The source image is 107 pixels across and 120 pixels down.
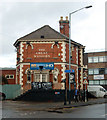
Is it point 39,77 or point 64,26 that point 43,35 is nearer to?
point 39,77

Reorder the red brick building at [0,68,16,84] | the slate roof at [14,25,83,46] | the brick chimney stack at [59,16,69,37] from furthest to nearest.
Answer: the red brick building at [0,68,16,84] → the brick chimney stack at [59,16,69,37] → the slate roof at [14,25,83,46]

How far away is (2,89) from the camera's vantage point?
35.5 metres

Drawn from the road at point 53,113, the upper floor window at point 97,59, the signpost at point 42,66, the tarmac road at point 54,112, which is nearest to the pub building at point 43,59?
the signpost at point 42,66

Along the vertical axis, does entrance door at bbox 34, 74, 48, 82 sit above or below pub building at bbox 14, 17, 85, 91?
below

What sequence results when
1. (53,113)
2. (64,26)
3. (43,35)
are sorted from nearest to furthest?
(53,113) → (43,35) → (64,26)

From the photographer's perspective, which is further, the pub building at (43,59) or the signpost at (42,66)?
the pub building at (43,59)

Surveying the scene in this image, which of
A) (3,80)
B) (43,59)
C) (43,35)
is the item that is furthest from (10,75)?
(43,35)

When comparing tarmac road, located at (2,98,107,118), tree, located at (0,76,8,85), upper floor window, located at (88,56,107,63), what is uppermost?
upper floor window, located at (88,56,107,63)

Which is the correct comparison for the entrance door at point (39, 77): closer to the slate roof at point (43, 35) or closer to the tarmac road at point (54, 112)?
the slate roof at point (43, 35)

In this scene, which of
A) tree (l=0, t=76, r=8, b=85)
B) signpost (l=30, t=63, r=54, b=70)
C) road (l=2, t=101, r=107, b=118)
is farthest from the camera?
tree (l=0, t=76, r=8, b=85)

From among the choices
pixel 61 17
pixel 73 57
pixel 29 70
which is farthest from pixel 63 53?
pixel 61 17

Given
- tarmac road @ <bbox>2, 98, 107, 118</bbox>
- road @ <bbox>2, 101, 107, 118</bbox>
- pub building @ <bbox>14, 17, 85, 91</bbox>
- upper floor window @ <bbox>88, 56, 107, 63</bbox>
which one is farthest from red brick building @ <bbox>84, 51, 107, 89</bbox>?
road @ <bbox>2, 101, 107, 118</bbox>

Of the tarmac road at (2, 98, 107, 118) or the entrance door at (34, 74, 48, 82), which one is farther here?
the entrance door at (34, 74, 48, 82)

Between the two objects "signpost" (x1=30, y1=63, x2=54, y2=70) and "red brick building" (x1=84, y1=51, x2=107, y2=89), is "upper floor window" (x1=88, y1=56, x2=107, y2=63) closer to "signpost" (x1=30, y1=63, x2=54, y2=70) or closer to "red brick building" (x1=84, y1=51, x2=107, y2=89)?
"red brick building" (x1=84, y1=51, x2=107, y2=89)
